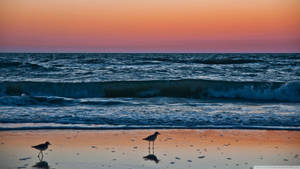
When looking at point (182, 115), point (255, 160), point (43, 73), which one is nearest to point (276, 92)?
point (182, 115)

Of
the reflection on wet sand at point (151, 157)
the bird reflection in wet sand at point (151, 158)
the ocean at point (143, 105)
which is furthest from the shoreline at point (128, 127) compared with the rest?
the bird reflection in wet sand at point (151, 158)

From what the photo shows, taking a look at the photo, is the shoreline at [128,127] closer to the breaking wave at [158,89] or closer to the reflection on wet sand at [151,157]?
the reflection on wet sand at [151,157]

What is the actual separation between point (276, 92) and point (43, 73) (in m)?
15.4

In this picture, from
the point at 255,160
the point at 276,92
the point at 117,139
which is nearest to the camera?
the point at 255,160

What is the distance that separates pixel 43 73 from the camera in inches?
1026

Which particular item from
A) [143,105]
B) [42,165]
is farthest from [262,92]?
[42,165]

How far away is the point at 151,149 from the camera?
24.1 ft

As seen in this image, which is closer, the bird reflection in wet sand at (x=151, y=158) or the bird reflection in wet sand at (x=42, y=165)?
the bird reflection in wet sand at (x=42, y=165)

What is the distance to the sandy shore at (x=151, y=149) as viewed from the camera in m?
6.43

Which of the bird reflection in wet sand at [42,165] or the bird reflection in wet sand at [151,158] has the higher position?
the bird reflection in wet sand at [42,165]

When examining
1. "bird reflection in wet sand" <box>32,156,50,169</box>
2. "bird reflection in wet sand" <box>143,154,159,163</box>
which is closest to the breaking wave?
"bird reflection in wet sand" <box>143,154,159,163</box>

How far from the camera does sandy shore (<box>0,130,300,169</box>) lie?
21.1ft

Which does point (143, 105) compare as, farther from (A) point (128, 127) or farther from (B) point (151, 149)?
(B) point (151, 149)

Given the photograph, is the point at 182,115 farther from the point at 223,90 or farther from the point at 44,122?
the point at 223,90
